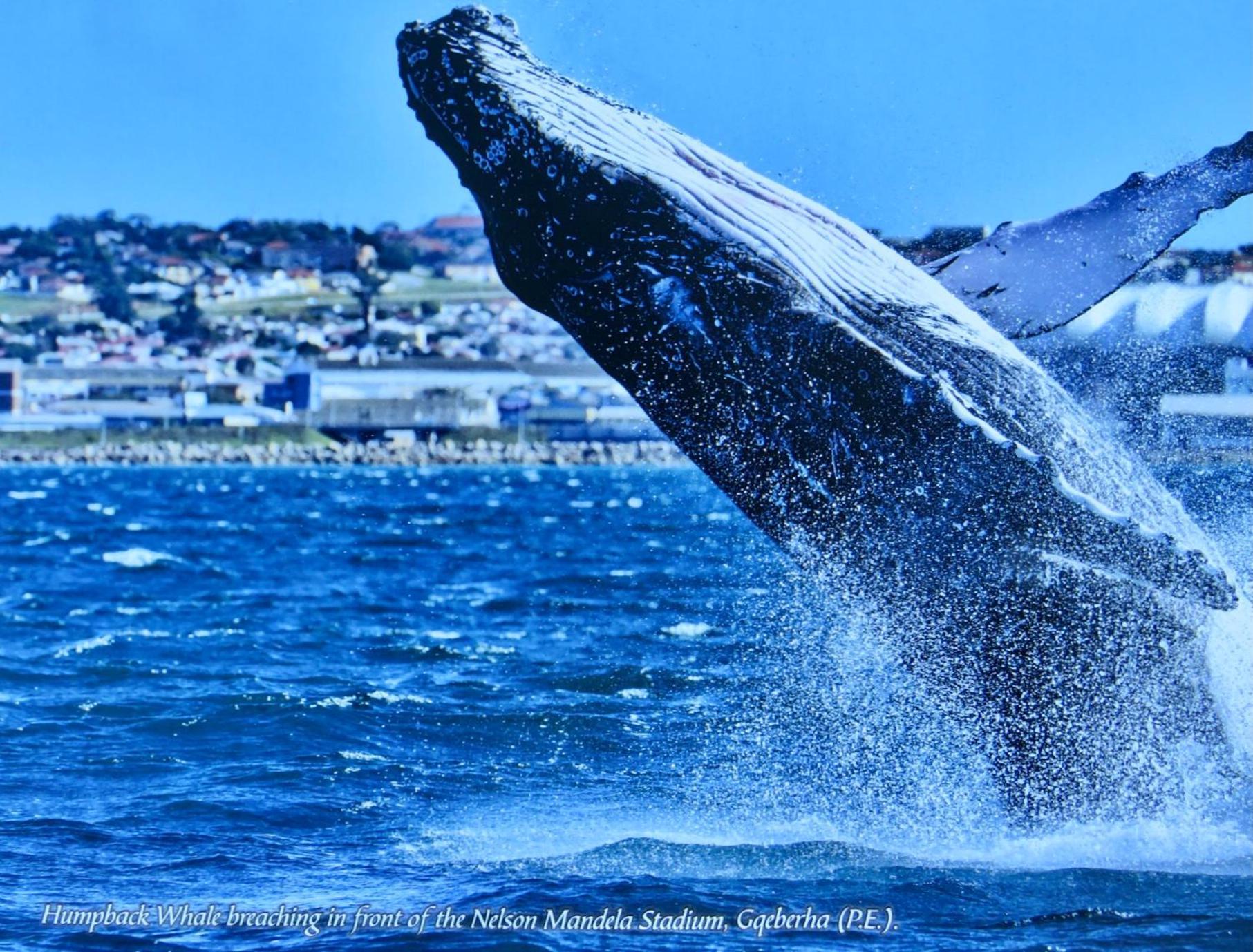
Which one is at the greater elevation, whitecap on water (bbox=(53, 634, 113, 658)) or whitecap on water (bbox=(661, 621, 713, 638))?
whitecap on water (bbox=(661, 621, 713, 638))

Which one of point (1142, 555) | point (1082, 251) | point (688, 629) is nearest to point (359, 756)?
point (1082, 251)

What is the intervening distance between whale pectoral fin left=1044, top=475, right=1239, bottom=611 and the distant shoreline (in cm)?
9697

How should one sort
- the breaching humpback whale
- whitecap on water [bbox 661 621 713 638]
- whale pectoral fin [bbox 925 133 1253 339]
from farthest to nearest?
1. whitecap on water [bbox 661 621 713 638]
2. whale pectoral fin [bbox 925 133 1253 339]
3. the breaching humpback whale

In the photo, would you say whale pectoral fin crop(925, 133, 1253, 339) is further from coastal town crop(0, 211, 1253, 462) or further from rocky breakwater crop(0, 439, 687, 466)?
rocky breakwater crop(0, 439, 687, 466)

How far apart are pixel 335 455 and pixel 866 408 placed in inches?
4029

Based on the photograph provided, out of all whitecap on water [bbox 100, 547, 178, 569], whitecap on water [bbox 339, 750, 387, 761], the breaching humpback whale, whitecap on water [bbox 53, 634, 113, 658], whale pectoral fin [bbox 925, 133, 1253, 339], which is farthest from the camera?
whitecap on water [bbox 100, 547, 178, 569]

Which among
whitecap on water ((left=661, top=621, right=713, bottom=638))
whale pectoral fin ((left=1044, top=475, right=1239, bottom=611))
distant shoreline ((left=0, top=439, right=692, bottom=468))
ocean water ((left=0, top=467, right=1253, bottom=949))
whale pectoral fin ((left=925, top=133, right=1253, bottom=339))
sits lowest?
ocean water ((left=0, top=467, right=1253, bottom=949))

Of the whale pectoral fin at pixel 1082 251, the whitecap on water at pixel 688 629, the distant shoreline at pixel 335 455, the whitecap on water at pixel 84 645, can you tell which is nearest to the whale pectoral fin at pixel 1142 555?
the whale pectoral fin at pixel 1082 251

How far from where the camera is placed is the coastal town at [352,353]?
54.4 ft

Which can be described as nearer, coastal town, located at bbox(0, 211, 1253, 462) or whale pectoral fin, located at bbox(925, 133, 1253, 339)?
whale pectoral fin, located at bbox(925, 133, 1253, 339)

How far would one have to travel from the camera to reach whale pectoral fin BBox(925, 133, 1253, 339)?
19.9 feet

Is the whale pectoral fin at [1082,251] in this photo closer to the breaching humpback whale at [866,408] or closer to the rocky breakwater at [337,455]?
the breaching humpback whale at [866,408]

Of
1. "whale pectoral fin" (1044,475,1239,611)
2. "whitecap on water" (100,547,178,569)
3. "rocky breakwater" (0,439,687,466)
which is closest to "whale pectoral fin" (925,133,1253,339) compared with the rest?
"whale pectoral fin" (1044,475,1239,611)

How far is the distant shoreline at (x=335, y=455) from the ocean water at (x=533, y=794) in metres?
86.8
